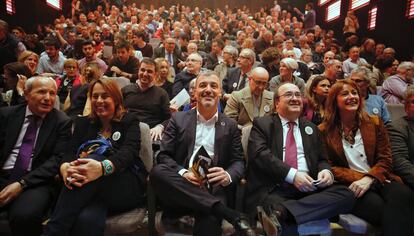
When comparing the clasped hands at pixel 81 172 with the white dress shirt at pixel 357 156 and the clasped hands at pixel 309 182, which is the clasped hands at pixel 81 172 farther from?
the white dress shirt at pixel 357 156

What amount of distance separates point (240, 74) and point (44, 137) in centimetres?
283

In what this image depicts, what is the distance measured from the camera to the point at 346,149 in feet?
7.75

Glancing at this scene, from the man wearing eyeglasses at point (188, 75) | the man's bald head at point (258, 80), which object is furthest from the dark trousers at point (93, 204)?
the man wearing eyeglasses at point (188, 75)

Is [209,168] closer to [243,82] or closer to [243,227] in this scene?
[243,227]

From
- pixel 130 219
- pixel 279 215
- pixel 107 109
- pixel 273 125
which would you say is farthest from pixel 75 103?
pixel 279 215

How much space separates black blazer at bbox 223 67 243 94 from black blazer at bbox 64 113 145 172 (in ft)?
7.73

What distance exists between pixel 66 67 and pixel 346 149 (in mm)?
3287

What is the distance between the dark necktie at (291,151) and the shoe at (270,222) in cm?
42

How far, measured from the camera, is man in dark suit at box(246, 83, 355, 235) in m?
2.00

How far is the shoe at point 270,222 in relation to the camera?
69.7 inches

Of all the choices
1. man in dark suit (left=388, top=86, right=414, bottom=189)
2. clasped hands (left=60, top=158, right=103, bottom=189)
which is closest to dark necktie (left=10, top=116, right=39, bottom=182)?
clasped hands (left=60, top=158, right=103, bottom=189)

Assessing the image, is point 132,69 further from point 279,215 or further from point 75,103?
point 279,215

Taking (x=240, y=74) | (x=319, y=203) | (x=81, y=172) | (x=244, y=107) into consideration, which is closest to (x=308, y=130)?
(x=319, y=203)

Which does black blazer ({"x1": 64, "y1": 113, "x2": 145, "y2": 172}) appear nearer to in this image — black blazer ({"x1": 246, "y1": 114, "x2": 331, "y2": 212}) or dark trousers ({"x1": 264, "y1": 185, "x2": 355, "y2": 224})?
black blazer ({"x1": 246, "y1": 114, "x2": 331, "y2": 212})
